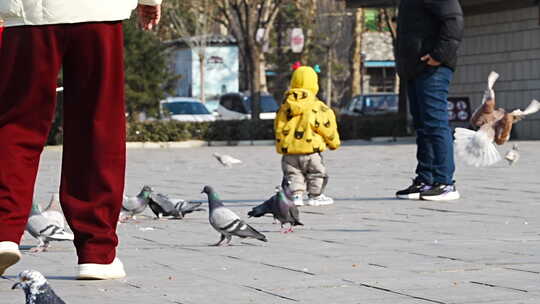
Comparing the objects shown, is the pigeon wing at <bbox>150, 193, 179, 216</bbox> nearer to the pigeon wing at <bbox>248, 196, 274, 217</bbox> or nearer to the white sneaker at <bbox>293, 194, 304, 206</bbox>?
the pigeon wing at <bbox>248, 196, 274, 217</bbox>

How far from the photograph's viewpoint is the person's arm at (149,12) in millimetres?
5777

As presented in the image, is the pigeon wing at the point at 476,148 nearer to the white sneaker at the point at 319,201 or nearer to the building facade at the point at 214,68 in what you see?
the white sneaker at the point at 319,201

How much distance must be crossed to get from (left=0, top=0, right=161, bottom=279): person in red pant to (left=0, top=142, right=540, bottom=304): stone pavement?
9.3 inches

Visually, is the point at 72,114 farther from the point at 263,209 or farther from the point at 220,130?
the point at 220,130

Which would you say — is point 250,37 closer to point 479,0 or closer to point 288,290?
point 479,0

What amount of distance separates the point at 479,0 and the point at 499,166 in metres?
12.9

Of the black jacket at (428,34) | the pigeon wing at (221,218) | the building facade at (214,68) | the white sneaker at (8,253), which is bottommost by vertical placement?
the building facade at (214,68)

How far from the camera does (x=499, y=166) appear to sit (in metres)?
15.4

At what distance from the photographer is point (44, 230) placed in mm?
6602

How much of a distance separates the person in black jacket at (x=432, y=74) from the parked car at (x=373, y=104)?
29466 mm

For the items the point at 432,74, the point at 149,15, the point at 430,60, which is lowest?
the point at 432,74

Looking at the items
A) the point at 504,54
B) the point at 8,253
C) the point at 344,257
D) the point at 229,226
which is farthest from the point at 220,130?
the point at 8,253

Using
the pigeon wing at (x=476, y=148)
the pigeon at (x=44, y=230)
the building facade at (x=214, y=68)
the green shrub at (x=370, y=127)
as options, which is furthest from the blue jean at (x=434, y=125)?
the building facade at (x=214, y=68)

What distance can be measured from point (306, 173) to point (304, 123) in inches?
16.2
